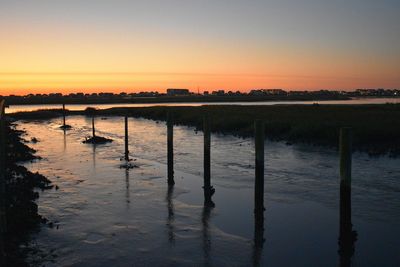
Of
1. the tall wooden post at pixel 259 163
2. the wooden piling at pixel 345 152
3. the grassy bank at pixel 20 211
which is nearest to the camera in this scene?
the grassy bank at pixel 20 211

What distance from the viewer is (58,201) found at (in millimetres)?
15578

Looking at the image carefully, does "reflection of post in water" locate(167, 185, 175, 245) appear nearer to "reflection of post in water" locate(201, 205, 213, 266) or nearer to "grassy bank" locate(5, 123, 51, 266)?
"reflection of post in water" locate(201, 205, 213, 266)

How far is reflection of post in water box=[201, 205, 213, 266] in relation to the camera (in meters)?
10.1

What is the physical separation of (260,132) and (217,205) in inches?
136

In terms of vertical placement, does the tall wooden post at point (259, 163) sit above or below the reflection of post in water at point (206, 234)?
above

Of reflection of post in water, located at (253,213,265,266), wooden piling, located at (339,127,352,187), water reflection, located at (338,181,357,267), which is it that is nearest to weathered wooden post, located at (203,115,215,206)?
reflection of post in water, located at (253,213,265,266)

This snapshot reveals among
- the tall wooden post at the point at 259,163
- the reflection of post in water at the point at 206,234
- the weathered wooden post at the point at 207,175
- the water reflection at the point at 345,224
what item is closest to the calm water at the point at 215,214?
the reflection of post in water at the point at 206,234

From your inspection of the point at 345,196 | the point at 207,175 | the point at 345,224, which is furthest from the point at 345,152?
the point at 207,175

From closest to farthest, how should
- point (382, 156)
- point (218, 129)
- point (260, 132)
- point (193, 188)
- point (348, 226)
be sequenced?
point (348, 226) < point (260, 132) < point (193, 188) < point (382, 156) < point (218, 129)

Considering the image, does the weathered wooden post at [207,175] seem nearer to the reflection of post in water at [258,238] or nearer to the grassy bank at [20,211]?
the reflection of post in water at [258,238]

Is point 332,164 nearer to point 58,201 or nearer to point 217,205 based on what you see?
point 217,205

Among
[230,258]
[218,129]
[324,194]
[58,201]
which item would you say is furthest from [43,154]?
[230,258]

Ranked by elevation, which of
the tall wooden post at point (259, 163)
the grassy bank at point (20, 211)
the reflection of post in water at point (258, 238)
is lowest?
the reflection of post in water at point (258, 238)

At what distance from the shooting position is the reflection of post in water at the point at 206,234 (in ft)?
33.2
